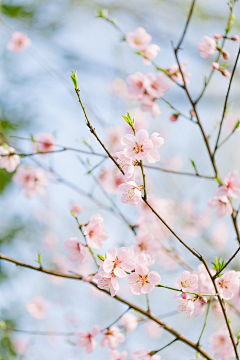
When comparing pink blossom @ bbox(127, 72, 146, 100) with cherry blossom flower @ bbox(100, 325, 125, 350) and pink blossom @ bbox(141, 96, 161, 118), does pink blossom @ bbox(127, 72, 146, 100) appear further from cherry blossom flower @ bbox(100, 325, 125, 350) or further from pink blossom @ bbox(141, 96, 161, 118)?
cherry blossom flower @ bbox(100, 325, 125, 350)

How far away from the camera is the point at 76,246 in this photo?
56.0 inches

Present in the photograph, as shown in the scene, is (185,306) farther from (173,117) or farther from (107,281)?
(173,117)

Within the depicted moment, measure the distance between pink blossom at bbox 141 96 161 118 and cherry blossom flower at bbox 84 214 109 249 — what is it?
0.81 meters

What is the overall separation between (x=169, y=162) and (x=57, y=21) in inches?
141

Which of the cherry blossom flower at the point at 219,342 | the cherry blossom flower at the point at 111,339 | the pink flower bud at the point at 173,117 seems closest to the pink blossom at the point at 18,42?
the pink flower bud at the point at 173,117

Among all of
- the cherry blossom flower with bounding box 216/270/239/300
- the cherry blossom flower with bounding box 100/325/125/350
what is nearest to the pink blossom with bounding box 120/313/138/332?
the cherry blossom flower with bounding box 100/325/125/350

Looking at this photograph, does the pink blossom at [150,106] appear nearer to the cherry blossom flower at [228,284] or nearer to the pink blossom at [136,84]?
the pink blossom at [136,84]

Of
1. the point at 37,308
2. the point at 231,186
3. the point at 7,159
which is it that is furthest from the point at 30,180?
the point at 37,308

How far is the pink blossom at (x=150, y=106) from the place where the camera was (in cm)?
181

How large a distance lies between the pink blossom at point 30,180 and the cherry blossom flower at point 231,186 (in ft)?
4.90

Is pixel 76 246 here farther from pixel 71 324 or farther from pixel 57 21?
pixel 57 21

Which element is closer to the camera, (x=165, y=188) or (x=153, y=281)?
(x=153, y=281)

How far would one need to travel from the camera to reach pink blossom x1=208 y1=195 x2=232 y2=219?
1432 mm

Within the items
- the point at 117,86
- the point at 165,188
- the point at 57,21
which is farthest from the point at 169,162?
the point at 57,21
